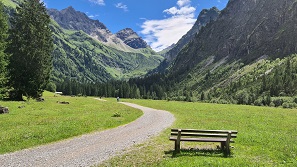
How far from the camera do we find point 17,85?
5803 cm

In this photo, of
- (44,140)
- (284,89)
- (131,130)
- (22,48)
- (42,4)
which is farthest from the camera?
(284,89)

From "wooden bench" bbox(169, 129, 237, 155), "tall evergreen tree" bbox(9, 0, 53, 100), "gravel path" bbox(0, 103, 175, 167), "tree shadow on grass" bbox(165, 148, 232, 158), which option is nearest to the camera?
"gravel path" bbox(0, 103, 175, 167)

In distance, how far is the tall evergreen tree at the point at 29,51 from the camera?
2301 inches

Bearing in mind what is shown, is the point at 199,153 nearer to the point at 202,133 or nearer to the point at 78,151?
the point at 202,133

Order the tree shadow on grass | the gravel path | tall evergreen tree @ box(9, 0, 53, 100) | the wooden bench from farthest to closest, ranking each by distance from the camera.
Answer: tall evergreen tree @ box(9, 0, 53, 100) < the wooden bench < the tree shadow on grass < the gravel path

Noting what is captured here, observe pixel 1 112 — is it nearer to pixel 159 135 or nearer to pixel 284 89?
pixel 159 135

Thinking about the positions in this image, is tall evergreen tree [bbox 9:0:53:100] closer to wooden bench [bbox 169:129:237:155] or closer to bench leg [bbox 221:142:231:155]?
wooden bench [bbox 169:129:237:155]

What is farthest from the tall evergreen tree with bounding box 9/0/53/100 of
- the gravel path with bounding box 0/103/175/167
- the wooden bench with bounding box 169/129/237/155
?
the wooden bench with bounding box 169/129/237/155

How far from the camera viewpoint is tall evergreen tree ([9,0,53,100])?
58.4m

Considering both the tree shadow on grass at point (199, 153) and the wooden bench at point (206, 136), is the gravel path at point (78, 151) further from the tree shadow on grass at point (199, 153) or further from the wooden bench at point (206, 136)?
the wooden bench at point (206, 136)

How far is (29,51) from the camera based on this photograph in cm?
5884

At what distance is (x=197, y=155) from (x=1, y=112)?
3289 cm

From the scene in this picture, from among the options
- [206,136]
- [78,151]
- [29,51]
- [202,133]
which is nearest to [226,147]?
[206,136]

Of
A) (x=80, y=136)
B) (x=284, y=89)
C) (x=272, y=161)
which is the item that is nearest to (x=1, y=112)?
(x=80, y=136)
